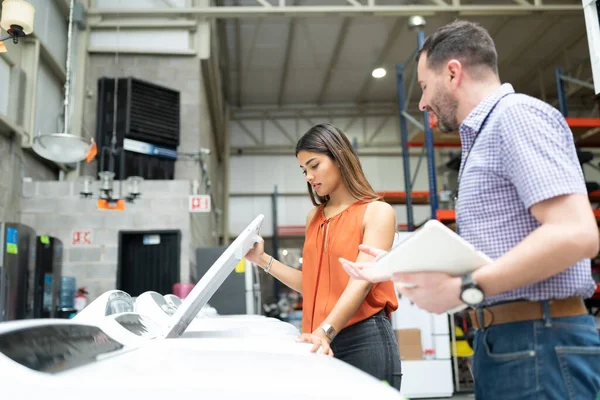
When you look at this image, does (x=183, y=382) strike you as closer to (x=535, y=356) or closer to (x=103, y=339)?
(x=103, y=339)

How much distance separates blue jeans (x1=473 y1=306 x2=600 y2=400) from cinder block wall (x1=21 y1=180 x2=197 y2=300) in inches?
203

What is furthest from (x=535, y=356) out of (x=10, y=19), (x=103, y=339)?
(x=10, y=19)

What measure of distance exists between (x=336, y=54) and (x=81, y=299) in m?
7.31

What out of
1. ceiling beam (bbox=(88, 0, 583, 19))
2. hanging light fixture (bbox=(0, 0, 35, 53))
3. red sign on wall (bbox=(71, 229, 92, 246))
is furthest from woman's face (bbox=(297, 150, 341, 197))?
ceiling beam (bbox=(88, 0, 583, 19))

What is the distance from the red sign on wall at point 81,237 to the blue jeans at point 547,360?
537 cm

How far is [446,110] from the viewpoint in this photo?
3.49ft

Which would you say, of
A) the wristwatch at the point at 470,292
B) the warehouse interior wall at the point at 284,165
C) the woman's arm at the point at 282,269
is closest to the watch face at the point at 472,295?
the wristwatch at the point at 470,292

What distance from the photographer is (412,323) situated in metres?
5.61

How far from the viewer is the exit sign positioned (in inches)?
227

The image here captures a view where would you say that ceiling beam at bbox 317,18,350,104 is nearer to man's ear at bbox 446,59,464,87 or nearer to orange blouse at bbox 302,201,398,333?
orange blouse at bbox 302,201,398,333

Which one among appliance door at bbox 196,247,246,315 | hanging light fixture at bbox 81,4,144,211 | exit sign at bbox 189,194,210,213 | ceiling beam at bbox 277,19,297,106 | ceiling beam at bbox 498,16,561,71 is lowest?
appliance door at bbox 196,247,246,315

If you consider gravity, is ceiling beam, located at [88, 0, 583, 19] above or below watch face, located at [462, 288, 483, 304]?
above

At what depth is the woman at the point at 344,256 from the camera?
140 centimetres

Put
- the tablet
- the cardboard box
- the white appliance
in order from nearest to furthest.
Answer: the white appliance < the tablet < the cardboard box
